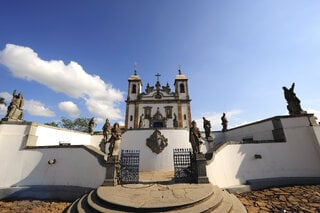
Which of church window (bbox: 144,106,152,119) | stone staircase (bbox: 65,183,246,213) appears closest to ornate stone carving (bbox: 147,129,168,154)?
stone staircase (bbox: 65,183,246,213)

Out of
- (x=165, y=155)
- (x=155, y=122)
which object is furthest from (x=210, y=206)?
(x=155, y=122)

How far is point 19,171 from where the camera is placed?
7906 millimetres

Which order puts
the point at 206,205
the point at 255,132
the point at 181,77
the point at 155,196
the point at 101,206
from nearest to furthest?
the point at 206,205 → the point at 101,206 → the point at 155,196 → the point at 255,132 → the point at 181,77

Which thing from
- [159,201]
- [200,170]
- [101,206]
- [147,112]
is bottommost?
[101,206]

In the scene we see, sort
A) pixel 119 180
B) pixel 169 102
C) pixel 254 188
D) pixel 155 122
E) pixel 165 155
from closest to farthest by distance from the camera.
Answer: pixel 119 180, pixel 254 188, pixel 165 155, pixel 155 122, pixel 169 102

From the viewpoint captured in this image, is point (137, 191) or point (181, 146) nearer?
point (137, 191)

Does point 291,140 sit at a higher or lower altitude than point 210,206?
higher

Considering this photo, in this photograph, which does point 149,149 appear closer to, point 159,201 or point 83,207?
point 83,207

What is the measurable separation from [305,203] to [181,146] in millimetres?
7152

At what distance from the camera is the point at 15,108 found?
9.09m

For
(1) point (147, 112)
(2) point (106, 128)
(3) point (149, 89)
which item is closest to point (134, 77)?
(3) point (149, 89)

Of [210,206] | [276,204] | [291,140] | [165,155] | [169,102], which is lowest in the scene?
[276,204]

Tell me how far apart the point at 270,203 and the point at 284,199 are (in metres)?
0.81

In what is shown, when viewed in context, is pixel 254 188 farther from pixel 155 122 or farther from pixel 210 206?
pixel 155 122
